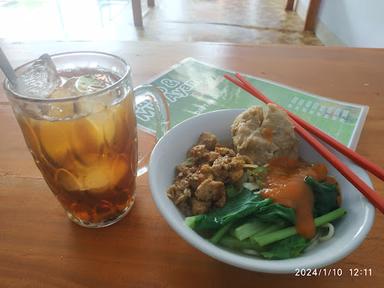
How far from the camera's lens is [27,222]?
519 mm

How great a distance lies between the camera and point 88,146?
0.45m

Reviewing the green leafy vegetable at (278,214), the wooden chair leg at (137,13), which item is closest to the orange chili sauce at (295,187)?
the green leafy vegetable at (278,214)

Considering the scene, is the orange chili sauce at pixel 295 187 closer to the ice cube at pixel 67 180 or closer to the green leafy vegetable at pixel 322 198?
the green leafy vegetable at pixel 322 198

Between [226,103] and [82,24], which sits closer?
[226,103]

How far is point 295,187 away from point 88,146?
290 millimetres

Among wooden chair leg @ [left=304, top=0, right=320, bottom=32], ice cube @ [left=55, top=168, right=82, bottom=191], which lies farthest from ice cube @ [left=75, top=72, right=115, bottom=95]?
wooden chair leg @ [left=304, top=0, right=320, bottom=32]

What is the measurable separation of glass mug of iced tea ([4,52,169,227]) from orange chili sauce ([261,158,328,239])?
22 cm

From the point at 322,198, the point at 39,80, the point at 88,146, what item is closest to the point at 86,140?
the point at 88,146

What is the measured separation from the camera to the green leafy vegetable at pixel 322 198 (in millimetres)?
475

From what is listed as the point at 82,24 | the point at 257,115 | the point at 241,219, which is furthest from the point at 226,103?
the point at 82,24

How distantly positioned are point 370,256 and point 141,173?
374 mm

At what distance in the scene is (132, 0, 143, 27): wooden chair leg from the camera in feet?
9.27

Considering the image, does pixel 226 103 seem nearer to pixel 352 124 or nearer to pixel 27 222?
pixel 352 124

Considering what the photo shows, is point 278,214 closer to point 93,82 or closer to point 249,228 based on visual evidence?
point 249,228
